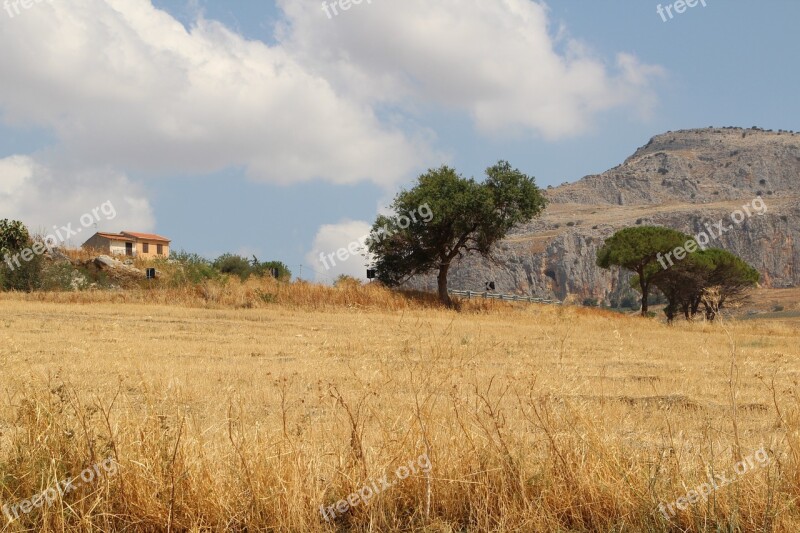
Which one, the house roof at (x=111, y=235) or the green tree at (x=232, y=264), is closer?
the green tree at (x=232, y=264)

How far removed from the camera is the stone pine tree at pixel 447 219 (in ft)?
150

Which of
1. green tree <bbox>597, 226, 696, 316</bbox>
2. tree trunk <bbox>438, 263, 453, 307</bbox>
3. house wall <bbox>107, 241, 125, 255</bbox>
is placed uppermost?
house wall <bbox>107, 241, 125, 255</bbox>

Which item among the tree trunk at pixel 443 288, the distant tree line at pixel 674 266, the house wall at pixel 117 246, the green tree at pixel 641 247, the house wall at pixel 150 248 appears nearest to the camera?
the tree trunk at pixel 443 288

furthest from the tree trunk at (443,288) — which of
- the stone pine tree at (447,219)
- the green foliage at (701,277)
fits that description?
the green foliage at (701,277)

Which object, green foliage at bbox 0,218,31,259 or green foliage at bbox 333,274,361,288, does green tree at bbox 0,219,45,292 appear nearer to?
green foliage at bbox 0,218,31,259

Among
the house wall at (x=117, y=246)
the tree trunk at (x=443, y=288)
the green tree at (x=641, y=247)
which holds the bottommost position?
the tree trunk at (x=443, y=288)

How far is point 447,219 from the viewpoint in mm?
46312

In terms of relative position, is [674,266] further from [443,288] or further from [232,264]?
[232,264]

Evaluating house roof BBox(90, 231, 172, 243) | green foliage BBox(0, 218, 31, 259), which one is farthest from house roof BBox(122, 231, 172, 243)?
green foliage BBox(0, 218, 31, 259)

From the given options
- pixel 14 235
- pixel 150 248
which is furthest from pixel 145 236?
pixel 14 235

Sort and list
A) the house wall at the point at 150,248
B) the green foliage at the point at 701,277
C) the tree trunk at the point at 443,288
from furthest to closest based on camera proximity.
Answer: the house wall at the point at 150,248
the green foliage at the point at 701,277
the tree trunk at the point at 443,288

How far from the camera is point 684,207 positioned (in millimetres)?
181250

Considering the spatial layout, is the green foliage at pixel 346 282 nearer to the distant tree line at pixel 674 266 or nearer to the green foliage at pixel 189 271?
the green foliage at pixel 189 271

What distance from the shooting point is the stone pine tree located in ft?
150
